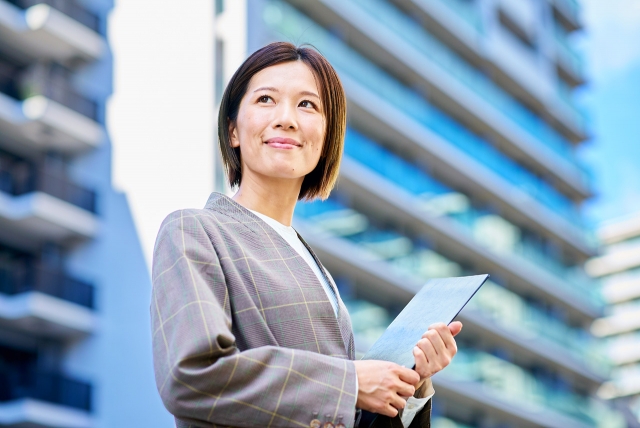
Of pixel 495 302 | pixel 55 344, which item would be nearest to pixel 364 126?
pixel 495 302

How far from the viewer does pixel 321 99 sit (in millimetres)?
2090

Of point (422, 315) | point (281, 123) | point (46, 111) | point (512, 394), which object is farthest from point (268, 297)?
point (512, 394)

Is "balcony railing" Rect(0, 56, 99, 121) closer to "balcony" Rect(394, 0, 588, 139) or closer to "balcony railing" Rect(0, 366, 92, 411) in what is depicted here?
"balcony railing" Rect(0, 366, 92, 411)

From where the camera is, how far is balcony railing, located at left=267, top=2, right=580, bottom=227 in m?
23.0

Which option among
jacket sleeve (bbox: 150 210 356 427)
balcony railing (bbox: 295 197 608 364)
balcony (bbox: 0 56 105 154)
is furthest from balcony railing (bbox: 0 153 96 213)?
jacket sleeve (bbox: 150 210 356 427)

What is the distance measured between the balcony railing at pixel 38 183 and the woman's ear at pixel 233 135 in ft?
57.9

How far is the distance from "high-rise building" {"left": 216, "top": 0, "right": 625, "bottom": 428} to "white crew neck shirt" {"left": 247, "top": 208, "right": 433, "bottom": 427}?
17300mm

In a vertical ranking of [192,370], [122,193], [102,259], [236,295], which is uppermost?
[122,193]

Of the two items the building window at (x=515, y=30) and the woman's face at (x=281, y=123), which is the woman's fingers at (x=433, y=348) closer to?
the woman's face at (x=281, y=123)

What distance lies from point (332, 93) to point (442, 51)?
92.9 ft

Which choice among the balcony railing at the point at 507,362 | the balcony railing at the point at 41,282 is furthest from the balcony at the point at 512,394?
the balcony railing at the point at 41,282

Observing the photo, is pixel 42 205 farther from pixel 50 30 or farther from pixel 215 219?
pixel 215 219

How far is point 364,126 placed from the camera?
25531 millimetres

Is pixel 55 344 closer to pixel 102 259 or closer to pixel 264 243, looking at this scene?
pixel 102 259
